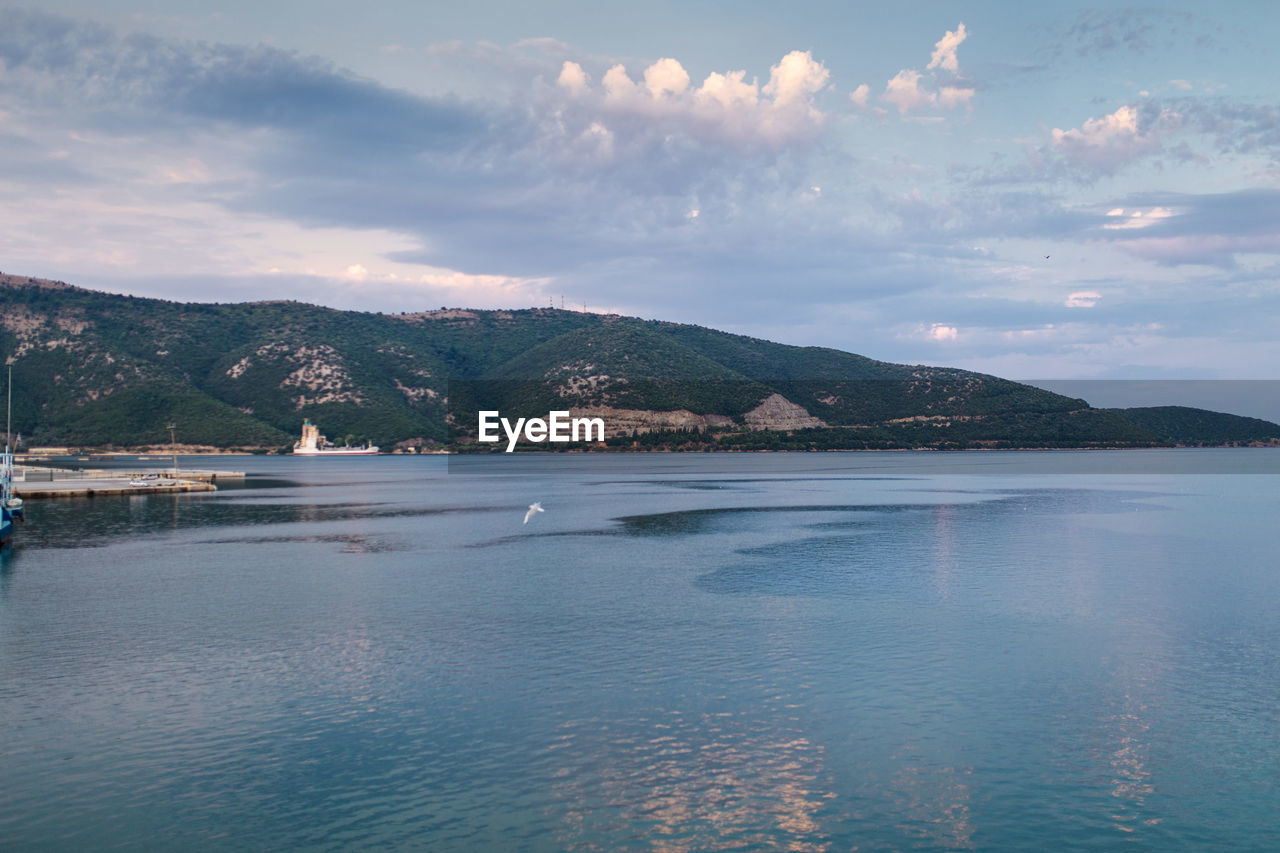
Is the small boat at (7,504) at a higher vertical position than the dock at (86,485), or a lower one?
higher

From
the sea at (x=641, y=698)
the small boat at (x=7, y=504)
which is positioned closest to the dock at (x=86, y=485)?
the small boat at (x=7, y=504)

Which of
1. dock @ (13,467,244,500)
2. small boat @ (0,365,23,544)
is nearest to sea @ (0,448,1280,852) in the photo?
small boat @ (0,365,23,544)

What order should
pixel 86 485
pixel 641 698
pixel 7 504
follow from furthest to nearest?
pixel 86 485 → pixel 7 504 → pixel 641 698

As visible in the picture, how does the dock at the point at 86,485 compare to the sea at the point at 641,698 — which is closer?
the sea at the point at 641,698

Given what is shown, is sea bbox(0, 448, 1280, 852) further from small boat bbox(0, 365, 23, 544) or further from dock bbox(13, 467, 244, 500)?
dock bbox(13, 467, 244, 500)

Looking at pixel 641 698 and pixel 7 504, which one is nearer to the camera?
pixel 641 698

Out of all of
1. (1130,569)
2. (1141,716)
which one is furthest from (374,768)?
(1130,569)

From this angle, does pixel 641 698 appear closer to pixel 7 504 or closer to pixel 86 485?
pixel 7 504

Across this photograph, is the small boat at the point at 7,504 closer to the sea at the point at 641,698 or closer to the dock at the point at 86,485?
the sea at the point at 641,698

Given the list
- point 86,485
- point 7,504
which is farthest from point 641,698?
point 86,485

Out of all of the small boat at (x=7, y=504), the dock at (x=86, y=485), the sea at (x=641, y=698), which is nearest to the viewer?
the sea at (x=641, y=698)
